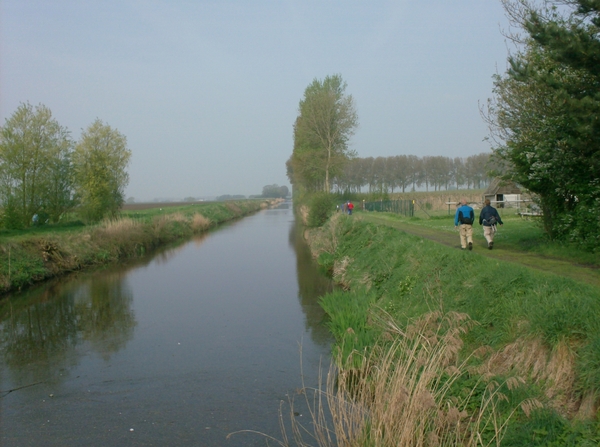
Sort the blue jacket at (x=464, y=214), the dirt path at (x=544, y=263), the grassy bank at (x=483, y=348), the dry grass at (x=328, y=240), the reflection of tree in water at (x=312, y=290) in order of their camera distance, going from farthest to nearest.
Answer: the dry grass at (x=328, y=240)
the blue jacket at (x=464, y=214)
the reflection of tree in water at (x=312, y=290)
the dirt path at (x=544, y=263)
the grassy bank at (x=483, y=348)

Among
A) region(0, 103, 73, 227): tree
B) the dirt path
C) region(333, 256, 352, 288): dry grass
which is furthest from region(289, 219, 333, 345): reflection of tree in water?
region(0, 103, 73, 227): tree

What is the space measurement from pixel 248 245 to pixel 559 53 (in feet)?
77.9

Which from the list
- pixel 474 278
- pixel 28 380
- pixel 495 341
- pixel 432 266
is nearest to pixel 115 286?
pixel 28 380

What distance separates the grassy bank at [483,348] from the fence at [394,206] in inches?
933

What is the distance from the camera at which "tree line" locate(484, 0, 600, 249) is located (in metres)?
10.0

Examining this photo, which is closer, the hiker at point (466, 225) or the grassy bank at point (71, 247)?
the hiker at point (466, 225)

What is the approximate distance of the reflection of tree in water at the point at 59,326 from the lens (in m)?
10.1

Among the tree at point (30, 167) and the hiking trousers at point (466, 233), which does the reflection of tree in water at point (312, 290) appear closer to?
the hiking trousers at point (466, 233)

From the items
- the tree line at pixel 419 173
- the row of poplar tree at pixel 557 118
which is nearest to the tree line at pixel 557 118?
the row of poplar tree at pixel 557 118

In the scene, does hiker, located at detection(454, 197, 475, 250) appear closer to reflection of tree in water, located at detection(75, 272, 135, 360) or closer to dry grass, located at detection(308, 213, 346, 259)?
dry grass, located at detection(308, 213, 346, 259)

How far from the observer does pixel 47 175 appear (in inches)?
1286

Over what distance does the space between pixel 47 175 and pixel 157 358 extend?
26.3m

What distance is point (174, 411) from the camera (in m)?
7.71

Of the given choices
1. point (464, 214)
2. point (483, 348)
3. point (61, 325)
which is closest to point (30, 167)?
point (61, 325)
